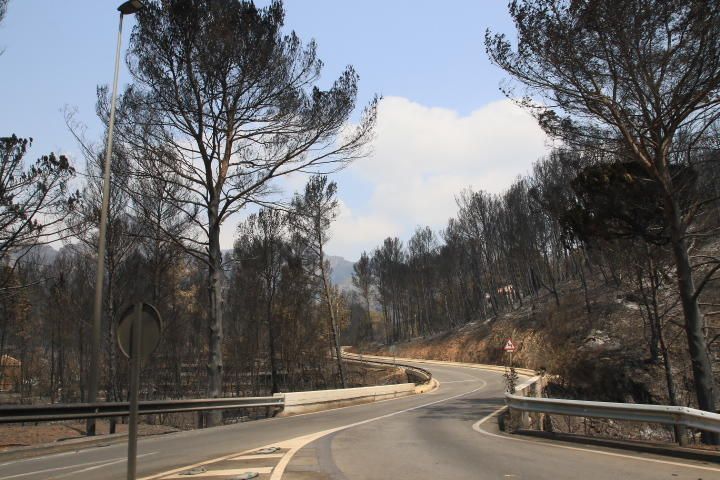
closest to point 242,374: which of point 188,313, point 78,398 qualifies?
point 188,313

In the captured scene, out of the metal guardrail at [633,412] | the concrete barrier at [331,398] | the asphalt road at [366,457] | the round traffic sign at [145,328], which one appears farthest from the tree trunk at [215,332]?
the round traffic sign at [145,328]

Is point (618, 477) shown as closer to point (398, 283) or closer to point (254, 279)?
point (254, 279)

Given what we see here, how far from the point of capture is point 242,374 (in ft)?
146

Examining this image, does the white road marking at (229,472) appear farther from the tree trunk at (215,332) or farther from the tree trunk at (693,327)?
the tree trunk at (693,327)

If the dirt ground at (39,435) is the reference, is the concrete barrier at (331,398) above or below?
below

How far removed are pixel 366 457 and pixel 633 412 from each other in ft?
14.8

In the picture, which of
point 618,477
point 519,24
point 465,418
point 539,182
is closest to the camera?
point 618,477

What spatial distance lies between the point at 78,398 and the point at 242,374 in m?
13.6

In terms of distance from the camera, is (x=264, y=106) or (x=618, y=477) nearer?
(x=618, y=477)

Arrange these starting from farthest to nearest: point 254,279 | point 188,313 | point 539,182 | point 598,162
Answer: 1. point 539,182
2. point 188,313
3. point 254,279
4. point 598,162

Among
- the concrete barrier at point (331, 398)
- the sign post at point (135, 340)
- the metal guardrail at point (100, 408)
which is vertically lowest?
the concrete barrier at point (331, 398)

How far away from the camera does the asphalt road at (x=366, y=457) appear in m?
6.83

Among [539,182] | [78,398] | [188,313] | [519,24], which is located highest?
[539,182]

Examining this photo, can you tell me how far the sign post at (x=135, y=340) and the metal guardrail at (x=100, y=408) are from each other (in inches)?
249
